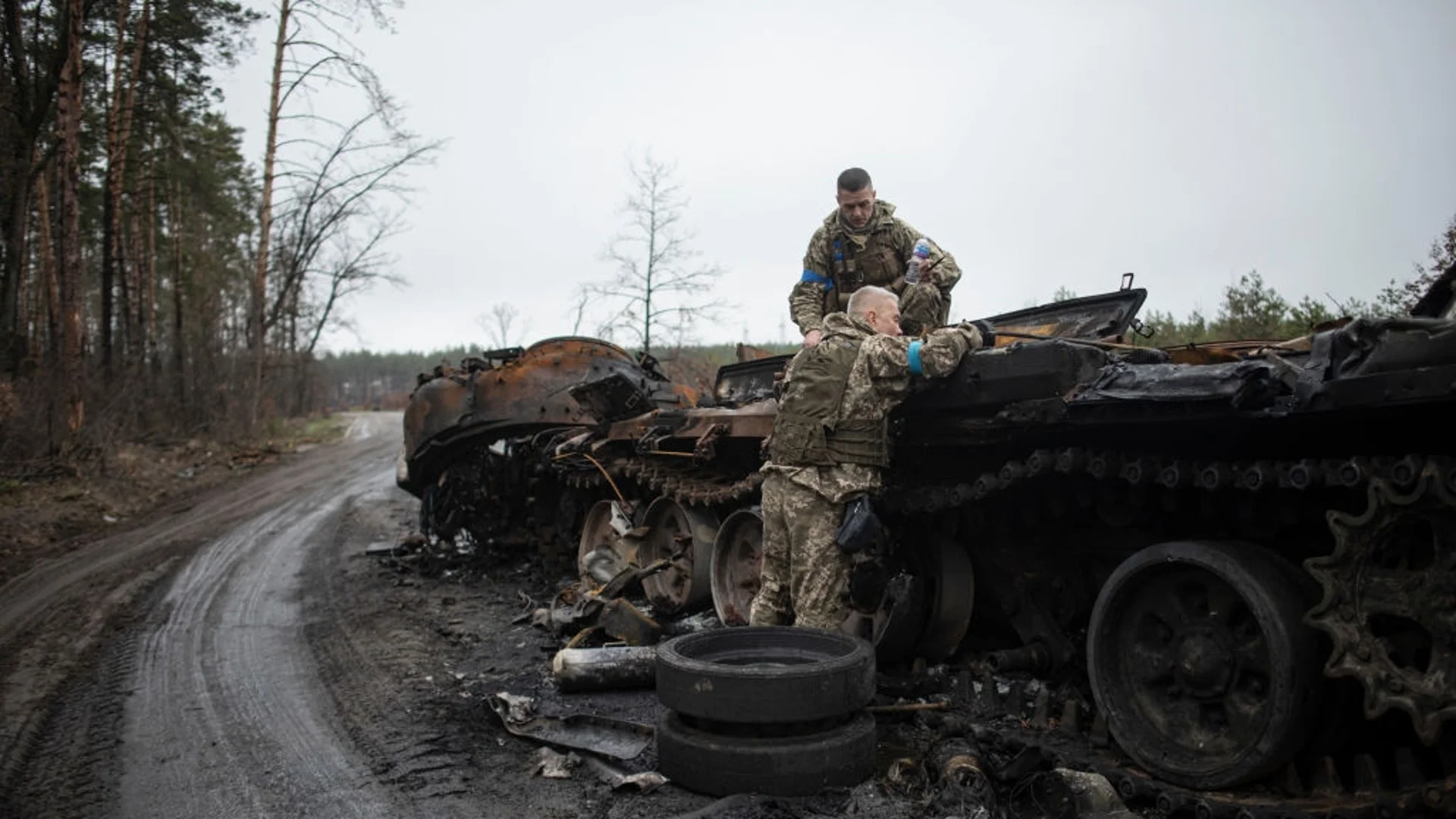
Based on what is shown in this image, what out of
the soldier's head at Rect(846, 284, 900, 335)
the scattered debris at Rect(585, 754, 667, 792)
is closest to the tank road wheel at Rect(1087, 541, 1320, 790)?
the soldier's head at Rect(846, 284, 900, 335)

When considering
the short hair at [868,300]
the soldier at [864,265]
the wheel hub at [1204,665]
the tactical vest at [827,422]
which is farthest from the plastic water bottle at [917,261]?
the wheel hub at [1204,665]

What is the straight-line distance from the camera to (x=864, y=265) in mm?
7000

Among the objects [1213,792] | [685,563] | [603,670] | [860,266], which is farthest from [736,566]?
[1213,792]

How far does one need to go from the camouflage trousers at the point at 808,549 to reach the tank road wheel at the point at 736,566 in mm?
1670

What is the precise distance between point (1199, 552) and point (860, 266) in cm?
344

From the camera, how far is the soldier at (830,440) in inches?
212

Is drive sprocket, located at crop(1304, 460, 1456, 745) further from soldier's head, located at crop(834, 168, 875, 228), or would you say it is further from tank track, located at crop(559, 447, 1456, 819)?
soldier's head, located at crop(834, 168, 875, 228)

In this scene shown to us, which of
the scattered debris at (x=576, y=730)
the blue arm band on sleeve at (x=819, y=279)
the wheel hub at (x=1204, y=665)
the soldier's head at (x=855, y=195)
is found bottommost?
the scattered debris at (x=576, y=730)

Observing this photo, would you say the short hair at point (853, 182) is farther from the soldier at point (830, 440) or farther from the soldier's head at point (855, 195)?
the soldier at point (830, 440)

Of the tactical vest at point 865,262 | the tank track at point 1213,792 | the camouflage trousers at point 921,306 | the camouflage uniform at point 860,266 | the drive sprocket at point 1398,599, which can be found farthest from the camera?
the tactical vest at point 865,262

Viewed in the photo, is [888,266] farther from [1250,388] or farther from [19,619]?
[19,619]

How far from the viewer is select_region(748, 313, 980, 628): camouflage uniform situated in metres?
5.30

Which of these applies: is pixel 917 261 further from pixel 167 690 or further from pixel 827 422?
pixel 167 690

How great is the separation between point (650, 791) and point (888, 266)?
3885mm
